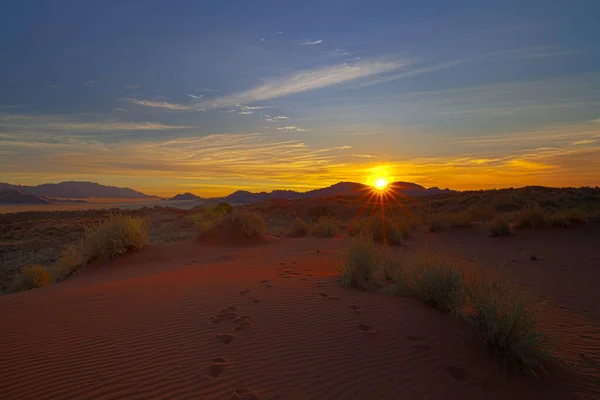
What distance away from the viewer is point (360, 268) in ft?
23.5

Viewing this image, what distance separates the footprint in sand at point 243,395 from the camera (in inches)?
132

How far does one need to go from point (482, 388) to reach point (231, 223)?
13921mm

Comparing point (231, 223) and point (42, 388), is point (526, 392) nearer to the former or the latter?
point (42, 388)

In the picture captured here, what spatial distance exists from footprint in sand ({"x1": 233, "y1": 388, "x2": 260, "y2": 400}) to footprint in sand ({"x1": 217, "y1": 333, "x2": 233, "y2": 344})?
3.35 feet

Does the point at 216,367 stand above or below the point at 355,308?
below

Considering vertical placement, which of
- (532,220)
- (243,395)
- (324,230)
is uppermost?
(532,220)

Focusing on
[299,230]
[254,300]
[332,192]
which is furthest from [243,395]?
[332,192]

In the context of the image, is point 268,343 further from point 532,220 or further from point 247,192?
point 247,192

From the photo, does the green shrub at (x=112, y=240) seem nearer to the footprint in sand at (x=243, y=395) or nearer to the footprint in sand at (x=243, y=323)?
the footprint in sand at (x=243, y=323)

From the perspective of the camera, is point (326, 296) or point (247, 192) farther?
point (247, 192)

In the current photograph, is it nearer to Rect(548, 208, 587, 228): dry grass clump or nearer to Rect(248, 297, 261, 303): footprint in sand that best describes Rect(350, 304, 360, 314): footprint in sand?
Rect(248, 297, 261, 303): footprint in sand

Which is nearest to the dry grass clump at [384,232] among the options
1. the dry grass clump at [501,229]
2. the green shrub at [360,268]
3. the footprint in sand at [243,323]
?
the dry grass clump at [501,229]

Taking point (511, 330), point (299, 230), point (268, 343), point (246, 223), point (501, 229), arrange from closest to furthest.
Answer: point (511, 330) < point (268, 343) < point (501, 229) < point (246, 223) < point (299, 230)

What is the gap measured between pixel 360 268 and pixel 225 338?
3.42 m
